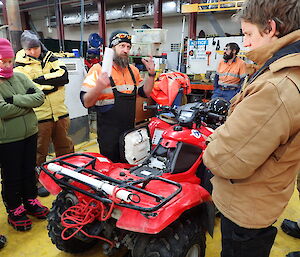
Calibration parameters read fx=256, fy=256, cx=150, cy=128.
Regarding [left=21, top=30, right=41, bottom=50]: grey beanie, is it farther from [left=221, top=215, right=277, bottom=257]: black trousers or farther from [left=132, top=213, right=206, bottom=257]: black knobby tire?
[left=221, top=215, right=277, bottom=257]: black trousers

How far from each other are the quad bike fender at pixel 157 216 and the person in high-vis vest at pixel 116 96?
3.50 ft

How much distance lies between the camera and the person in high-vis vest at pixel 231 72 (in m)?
5.14

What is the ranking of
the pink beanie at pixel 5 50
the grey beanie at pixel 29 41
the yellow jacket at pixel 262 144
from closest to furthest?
1. the yellow jacket at pixel 262 144
2. the pink beanie at pixel 5 50
3. the grey beanie at pixel 29 41

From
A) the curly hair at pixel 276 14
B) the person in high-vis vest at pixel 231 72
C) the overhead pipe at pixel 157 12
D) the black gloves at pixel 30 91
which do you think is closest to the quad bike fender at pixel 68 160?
the black gloves at pixel 30 91

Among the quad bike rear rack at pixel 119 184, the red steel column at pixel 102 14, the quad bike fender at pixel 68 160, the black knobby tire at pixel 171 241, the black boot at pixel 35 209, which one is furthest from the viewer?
the red steel column at pixel 102 14

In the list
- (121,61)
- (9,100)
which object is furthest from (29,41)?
(121,61)

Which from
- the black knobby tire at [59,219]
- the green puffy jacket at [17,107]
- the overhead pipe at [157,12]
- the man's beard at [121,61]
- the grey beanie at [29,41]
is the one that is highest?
the overhead pipe at [157,12]

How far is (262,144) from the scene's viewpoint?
102 centimetres

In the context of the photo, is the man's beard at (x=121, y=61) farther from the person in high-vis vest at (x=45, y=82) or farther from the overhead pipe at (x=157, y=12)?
the overhead pipe at (x=157, y=12)

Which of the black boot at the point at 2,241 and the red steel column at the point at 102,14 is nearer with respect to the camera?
the black boot at the point at 2,241

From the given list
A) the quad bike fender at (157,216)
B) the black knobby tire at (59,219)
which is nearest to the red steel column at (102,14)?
the black knobby tire at (59,219)

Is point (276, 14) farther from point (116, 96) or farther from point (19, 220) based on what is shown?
point (19, 220)

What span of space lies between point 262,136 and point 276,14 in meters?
0.49

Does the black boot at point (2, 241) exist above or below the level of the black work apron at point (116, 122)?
below
